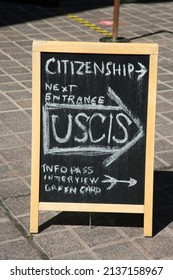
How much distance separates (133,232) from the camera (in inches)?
214

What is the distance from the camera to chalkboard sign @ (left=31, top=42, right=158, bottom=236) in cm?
506

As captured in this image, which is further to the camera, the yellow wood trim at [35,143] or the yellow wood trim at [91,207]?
the yellow wood trim at [91,207]

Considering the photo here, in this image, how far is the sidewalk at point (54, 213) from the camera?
5.17 m

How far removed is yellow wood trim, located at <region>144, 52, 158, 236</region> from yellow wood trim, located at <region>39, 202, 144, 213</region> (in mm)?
74

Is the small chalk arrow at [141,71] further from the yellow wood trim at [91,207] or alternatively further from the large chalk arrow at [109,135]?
the yellow wood trim at [91,207]

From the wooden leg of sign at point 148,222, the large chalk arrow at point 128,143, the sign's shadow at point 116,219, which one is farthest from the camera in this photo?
the sign's shadow at point 116,219

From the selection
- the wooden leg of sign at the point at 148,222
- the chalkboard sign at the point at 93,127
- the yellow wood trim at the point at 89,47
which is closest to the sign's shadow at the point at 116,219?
the wooden leg of sign at the point at 148,222

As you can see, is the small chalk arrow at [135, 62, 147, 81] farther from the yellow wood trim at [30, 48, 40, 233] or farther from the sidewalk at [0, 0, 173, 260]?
the sidewalk at [0, 0, 173, 260]

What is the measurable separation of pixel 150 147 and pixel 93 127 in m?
0.45

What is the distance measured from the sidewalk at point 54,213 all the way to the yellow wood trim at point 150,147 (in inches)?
6.9

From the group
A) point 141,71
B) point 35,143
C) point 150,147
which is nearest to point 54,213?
point 35,143

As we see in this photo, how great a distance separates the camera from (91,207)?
5.30 m

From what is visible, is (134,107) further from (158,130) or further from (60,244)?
(158,130)

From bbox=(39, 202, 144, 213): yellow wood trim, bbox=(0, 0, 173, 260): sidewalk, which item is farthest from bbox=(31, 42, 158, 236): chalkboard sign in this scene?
bbox=(0, 0, 173, 260): sidewalk
